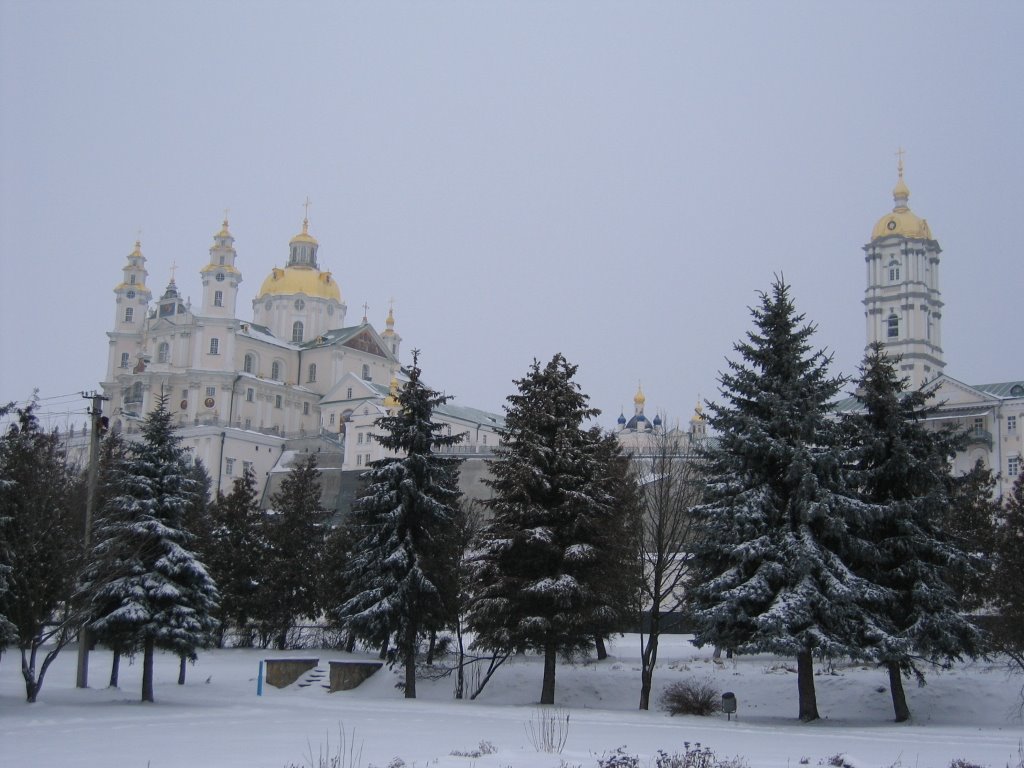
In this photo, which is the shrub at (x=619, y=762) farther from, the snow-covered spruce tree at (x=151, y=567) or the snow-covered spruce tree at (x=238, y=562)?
the snow-covered spruce tree at (x=238, y=562)

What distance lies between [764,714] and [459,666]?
8317 millimetres

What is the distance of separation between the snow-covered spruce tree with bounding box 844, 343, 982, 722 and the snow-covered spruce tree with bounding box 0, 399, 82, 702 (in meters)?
17.1

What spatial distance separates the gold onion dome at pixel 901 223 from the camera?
9519 cm

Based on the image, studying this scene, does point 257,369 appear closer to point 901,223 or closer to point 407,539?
point 901,223

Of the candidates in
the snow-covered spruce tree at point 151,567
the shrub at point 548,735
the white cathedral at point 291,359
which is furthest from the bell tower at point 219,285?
the shrub at point 548,735

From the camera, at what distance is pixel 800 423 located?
80.3 feet

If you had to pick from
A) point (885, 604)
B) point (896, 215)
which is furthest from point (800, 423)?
point (896, 215)

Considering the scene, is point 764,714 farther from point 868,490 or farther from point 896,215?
point 896,215

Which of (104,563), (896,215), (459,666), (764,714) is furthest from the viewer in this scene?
(896,215)

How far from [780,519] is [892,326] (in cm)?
7548

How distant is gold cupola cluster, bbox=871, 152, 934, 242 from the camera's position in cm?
9519

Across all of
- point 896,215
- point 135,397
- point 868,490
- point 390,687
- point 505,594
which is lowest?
point 390,687

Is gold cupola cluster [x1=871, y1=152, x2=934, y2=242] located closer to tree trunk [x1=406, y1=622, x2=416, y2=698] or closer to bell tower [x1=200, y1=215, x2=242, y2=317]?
bell tower [x1=200, y1=215, x2=242, y2=317]

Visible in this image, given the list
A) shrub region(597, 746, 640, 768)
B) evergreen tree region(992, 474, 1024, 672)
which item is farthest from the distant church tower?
shrub region(597, 746, 640, 768)
